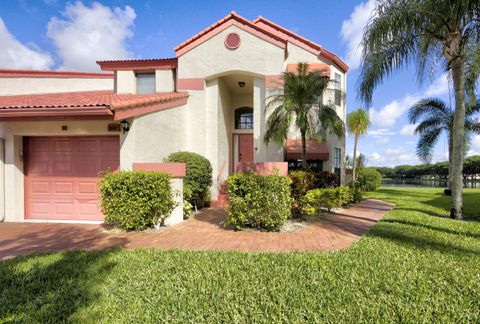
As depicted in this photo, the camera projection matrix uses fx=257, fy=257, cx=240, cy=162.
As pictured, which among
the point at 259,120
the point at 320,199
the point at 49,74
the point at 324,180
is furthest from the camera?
the point at 49,74

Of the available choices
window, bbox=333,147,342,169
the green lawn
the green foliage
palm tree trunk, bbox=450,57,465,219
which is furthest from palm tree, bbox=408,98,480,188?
the green lawn

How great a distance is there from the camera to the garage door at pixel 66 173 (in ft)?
32.0

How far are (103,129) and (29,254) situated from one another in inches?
191

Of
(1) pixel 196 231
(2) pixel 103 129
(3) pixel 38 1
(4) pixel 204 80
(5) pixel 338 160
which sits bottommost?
(1) pixel 196 231

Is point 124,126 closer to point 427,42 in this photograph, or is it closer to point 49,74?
point 49,74

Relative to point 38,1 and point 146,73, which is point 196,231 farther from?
point 38,1

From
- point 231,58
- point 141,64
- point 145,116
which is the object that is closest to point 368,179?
point 231,58

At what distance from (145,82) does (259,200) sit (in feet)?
35.6

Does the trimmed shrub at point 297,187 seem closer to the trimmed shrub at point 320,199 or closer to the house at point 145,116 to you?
the trimmed shrub at point 320,199

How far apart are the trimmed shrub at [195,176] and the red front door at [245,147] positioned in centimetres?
427

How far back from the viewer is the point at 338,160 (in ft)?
55.9

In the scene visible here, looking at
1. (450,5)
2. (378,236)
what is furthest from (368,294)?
(450,5)

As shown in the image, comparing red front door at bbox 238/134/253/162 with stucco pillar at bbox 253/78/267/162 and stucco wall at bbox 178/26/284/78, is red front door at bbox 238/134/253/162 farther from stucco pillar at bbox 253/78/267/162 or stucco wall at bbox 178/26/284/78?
stucco wall at bbox 178/26/284/78

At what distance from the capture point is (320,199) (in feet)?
32.1
